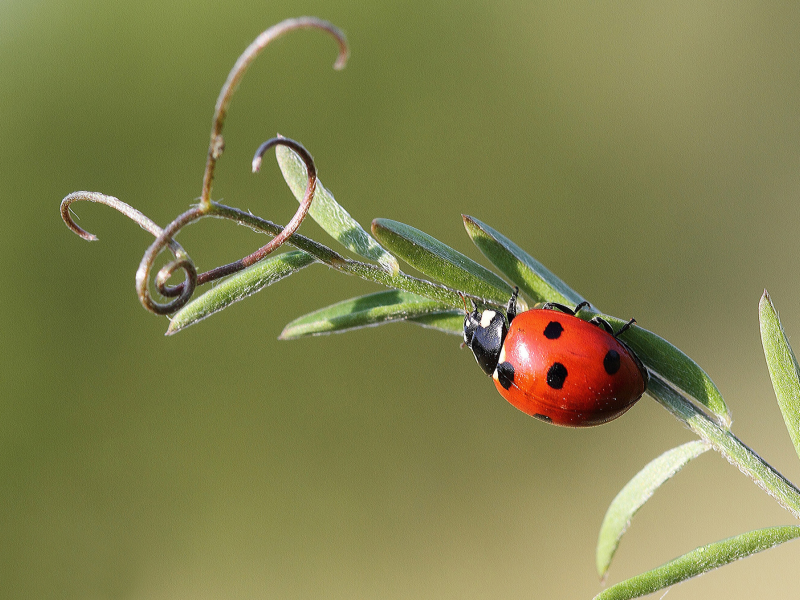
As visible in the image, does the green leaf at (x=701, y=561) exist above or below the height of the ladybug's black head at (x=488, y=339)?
below

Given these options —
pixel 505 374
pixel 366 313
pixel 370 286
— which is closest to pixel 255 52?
pixel 366 313

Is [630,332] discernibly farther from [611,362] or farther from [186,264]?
[186,264]

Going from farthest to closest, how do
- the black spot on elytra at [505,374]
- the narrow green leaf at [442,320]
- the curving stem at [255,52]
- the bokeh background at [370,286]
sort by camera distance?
the bokeh background at [370,286], the black spot on elytra at [505,374], the narrow green leaf at [442,320], the curving stem at [255,52]

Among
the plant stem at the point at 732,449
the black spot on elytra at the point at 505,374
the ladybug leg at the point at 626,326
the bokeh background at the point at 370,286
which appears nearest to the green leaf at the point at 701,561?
the plant stem at the point at 732,449

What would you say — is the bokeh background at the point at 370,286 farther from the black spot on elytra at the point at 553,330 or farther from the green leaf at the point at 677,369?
the green leaf at the point at 677,369

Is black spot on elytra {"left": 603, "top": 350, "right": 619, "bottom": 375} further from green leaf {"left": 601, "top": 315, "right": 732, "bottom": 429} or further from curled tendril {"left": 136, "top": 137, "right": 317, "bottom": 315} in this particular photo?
curled tendril {"left": 136, "top": 137, "right": 317, "bottom": 315}

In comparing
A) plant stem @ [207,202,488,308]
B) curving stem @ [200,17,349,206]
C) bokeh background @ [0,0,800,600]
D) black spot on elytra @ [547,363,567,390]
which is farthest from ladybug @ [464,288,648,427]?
bokeh background @ [0,0,800,600]

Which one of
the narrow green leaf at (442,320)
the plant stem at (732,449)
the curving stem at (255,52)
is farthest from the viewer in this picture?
the narrow green leaf at (442,320)
